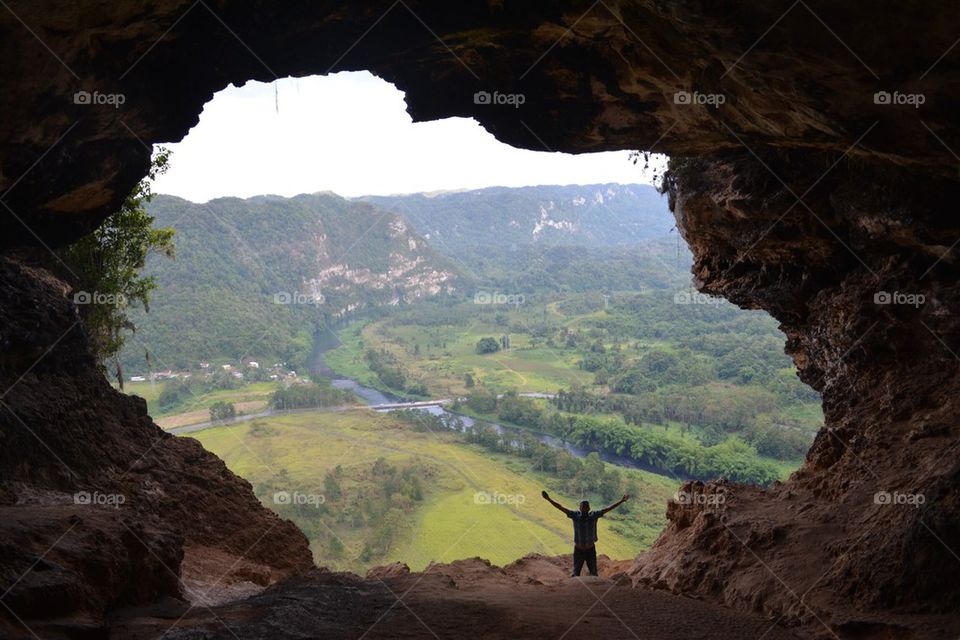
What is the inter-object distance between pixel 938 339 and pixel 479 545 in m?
38.2

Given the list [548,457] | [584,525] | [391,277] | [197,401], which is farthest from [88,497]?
[391,277]

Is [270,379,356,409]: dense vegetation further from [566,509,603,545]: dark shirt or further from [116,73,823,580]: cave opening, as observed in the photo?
[566,509,603,545]: dark shirt

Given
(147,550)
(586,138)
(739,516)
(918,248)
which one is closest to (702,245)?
(586,138)

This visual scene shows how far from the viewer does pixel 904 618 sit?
6.50 metres

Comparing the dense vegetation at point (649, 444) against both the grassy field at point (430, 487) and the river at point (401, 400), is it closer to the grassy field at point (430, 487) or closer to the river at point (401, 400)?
the river at point (401, 400)

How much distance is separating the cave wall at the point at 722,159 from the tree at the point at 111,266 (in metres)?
2.15

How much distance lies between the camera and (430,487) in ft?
176

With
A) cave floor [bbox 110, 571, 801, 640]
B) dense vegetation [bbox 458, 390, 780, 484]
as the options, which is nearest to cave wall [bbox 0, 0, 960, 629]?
cave floor [bbox 110, 571, 801, 640]

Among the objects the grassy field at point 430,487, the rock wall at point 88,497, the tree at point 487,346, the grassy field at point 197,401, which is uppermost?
the tree at point 487,346

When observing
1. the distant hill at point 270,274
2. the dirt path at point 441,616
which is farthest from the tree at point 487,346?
the dirt path at point 441,616

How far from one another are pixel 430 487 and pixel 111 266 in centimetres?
4082

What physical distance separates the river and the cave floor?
159 feet

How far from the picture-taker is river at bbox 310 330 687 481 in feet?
197

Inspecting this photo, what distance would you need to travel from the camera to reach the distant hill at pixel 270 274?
74.8m
